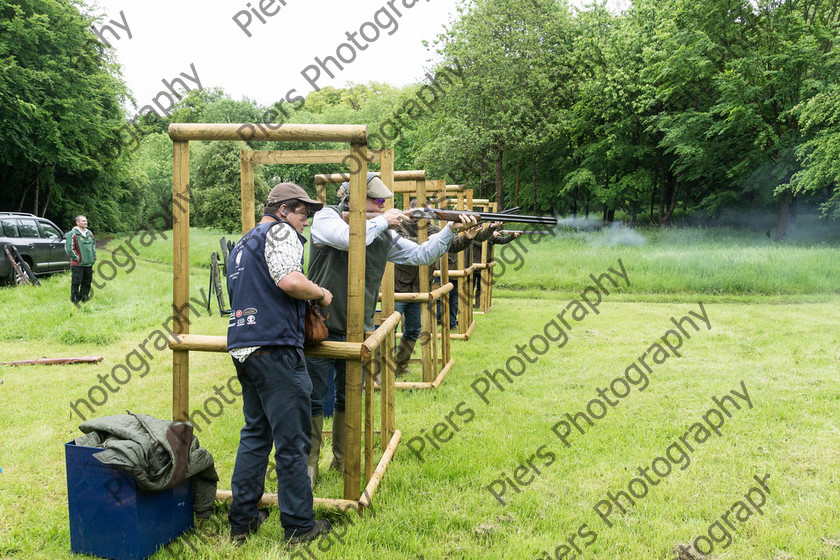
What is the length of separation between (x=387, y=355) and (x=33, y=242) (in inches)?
575

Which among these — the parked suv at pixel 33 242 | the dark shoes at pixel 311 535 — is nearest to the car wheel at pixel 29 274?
the parked suv at pixel 33 242

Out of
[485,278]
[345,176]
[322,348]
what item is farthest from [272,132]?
[485,278]

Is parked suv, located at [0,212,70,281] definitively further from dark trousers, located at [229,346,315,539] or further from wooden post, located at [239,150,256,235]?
dark trousers, located at [229,346,315,539]

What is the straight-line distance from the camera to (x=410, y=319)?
7.43m

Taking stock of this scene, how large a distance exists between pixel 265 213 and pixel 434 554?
220 centimetres

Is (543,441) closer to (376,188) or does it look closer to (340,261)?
(340,261)

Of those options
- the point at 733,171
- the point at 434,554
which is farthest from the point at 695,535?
the point at 733,171

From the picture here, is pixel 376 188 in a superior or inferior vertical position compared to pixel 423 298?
superior

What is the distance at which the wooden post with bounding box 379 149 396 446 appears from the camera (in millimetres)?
4668

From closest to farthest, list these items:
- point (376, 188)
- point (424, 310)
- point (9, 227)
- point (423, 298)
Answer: point (376, 188) → point (423, 298) → point (424, 310) → point (9, 227)

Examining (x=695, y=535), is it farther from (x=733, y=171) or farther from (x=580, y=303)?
(x=733, y=171)

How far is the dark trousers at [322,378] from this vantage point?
165 inches

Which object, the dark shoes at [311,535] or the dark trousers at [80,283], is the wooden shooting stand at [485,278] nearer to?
the dark trousers at [80,283]

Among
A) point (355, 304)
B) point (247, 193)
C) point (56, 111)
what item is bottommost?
point (355, 304)
